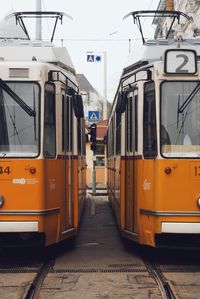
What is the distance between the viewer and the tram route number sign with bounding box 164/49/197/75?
A: 914cm

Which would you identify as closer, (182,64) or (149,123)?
(182,64)

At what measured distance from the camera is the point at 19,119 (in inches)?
358

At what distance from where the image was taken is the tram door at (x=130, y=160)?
9930 mm

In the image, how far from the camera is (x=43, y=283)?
27.0ft

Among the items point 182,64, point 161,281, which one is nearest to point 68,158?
point 182,64

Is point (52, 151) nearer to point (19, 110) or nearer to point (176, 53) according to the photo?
point (19, 110)

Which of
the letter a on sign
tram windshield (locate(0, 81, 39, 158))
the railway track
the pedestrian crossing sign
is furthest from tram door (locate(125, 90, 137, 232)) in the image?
the letter a on sign

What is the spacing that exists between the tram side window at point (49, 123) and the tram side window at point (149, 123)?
137cm

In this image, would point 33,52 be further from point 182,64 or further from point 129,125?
point 182,64

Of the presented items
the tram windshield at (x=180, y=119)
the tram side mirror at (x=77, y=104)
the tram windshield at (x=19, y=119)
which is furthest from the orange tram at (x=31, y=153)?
the tram windshield at (x=180, y=119)

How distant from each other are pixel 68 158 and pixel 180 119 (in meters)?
2.12

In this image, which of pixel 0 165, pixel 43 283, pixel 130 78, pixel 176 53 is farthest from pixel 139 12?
pixel 43 283

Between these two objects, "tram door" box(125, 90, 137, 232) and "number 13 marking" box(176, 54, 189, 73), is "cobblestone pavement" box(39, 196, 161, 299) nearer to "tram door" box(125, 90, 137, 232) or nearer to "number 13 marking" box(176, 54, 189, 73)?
"tram door" box(125, 90, 137, 232)

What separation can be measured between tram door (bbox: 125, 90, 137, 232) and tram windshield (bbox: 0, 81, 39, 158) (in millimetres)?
1691
